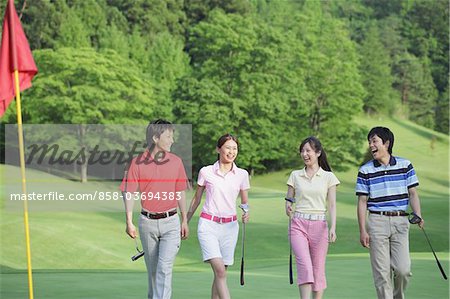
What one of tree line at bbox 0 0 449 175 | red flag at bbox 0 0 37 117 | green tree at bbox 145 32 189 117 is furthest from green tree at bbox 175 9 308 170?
red flag at bbox 0 0 37 117

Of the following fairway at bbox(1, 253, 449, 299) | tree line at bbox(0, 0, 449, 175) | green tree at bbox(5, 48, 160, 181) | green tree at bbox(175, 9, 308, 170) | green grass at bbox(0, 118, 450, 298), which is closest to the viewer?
fairway at bbox(1, 253, 449, 299)

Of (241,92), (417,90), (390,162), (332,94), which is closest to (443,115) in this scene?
(417,90)

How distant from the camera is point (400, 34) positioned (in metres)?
128

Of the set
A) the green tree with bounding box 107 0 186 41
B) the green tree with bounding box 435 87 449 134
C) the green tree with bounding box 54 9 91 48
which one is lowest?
the green tree with bounding box 435 87 449 134

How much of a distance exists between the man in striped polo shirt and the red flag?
389 cm

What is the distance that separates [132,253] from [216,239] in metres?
19.3

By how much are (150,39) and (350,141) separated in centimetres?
3378

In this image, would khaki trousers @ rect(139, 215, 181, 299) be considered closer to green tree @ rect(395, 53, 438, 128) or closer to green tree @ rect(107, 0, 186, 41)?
green tree @ rect(107, 0, 186, 41)

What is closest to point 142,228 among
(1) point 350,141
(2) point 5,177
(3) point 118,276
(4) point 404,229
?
(4) point 404,229

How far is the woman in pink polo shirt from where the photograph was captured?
1016 cm

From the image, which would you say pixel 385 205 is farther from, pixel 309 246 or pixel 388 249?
pixel 309 246

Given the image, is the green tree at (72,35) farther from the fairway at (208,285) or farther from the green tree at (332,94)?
the fairway at (208,285)

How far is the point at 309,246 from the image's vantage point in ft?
33.6

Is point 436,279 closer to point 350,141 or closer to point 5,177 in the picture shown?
point 5,177
